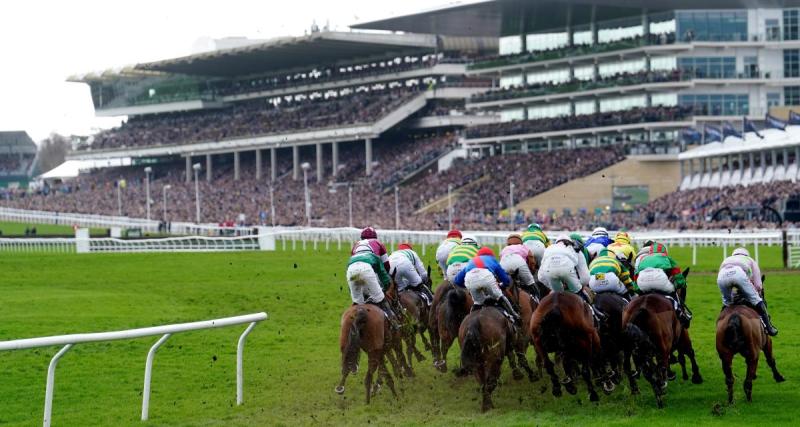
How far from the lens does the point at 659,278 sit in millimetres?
11891

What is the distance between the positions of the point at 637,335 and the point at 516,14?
155 ft

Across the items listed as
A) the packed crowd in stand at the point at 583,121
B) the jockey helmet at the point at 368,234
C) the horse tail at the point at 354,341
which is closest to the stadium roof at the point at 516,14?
the packed crowd in stand at the point at 583,121

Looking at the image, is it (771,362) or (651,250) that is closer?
(771,362)

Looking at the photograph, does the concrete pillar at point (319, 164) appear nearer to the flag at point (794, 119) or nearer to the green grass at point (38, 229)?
the green grass at point (38, 229)

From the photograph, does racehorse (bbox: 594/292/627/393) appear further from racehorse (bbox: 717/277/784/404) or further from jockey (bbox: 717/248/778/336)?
racehorse (bbox: 717/277/784/404)

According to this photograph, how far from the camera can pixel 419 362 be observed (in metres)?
14.7

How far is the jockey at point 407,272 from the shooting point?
14422 millimetres

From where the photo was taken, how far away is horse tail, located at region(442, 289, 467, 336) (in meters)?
12.8

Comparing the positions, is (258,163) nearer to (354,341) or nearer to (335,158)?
(335,158)

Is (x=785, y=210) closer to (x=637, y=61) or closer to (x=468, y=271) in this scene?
(x=637, y=61)

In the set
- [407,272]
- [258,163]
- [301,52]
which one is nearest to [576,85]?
[301,52]

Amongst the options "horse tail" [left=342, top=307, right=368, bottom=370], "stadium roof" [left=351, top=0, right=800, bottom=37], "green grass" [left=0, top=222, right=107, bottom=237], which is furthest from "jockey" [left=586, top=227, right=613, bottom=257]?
"green grass" [left=0, top=222, right=107, bottom=237]

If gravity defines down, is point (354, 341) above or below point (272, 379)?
above

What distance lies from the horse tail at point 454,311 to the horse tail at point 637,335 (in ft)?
6.04
